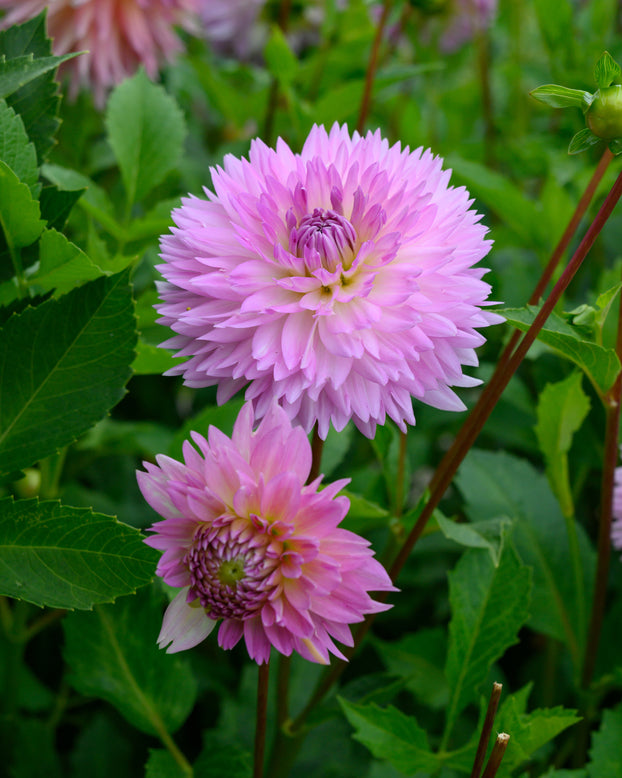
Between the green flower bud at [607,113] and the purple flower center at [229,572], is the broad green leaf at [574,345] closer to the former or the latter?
the green flower bud at [607,113]

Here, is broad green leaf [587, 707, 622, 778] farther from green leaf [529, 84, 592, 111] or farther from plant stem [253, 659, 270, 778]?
green leaf [529, 84, 592, 111]

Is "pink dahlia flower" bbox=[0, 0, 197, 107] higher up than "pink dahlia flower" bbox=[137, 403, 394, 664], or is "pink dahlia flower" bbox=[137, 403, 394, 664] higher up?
"pink dahlia flower" bbox=[0, 0, 197, 107]

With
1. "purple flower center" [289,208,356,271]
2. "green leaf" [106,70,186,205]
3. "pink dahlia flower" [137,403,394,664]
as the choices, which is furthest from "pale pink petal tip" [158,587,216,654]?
"green leaf" [106,70,186,205]

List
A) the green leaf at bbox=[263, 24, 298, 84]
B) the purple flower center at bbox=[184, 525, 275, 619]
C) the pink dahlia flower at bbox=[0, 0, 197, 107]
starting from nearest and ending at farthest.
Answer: the purple flower center at bbox=[184, 525, 275, 619]
the green leaf at bbox=[263, 24, 298, 84]
the pink dahlia flower at bbox=[0, 0, 197, 107]

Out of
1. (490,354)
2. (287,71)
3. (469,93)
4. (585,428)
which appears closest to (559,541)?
(585,428)

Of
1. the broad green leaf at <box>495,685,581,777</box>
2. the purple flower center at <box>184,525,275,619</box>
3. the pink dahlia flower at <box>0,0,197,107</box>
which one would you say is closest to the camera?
the purple flower center at <box>184,525,275,619</box>

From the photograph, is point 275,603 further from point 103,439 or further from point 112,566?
point 103,439

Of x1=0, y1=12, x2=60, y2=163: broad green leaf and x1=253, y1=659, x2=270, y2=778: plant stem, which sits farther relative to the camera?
x1=0, y1=12, x2=60, y2=163: broad green leaf
